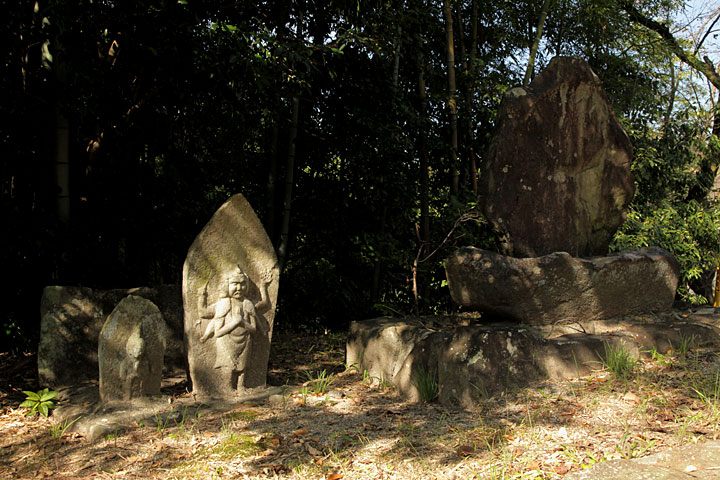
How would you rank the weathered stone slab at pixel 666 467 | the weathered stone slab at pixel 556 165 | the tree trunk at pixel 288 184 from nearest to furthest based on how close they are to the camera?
1. the weathered stone slab at pixel 666 467
2. the weathered stone slab at pixel 556 165
3. the tree trunk at pixel 288 184

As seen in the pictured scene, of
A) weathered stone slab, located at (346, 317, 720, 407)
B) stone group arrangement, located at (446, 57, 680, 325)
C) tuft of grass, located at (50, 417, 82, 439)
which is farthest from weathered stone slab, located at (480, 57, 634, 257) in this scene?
tuft of grass, located at (50, 417, 82, 439)

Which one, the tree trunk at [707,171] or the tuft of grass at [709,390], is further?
the tree trunk at [707,171]

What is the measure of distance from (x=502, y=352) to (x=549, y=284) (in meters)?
0.81

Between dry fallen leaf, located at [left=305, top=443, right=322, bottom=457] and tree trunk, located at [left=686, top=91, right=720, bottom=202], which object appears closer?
dry fallen leaf, located at [left=305, top=443, right=322, bottom=457]

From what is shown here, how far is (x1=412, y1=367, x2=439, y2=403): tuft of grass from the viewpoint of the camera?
13.3ft

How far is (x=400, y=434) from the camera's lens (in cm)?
347

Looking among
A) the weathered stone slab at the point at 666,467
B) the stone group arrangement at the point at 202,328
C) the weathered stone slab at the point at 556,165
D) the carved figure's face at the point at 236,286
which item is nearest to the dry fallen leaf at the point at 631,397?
the weathered stone slab at the point at 666,467

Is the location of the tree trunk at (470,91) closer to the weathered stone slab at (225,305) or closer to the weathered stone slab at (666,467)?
the weathered stone slab at (225,305)

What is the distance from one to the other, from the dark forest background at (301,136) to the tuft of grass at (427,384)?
162cm

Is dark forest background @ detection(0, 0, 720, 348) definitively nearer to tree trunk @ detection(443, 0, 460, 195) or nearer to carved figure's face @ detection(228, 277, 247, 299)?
tree trunk @ detection(443, 0, 460, 195)

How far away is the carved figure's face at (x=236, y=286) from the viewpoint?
4.16 metres

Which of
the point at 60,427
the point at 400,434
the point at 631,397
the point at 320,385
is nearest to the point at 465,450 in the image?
the point at 400,434

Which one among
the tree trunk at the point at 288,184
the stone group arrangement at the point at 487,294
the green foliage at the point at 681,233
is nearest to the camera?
the stone group arrangement at the point at 487,294

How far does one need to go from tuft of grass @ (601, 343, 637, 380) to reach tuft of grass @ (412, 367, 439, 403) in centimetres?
113
